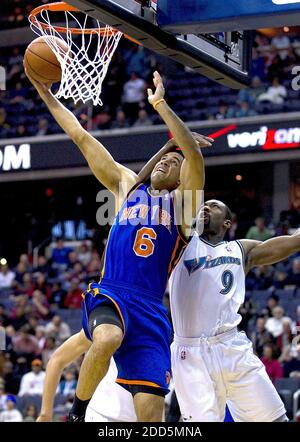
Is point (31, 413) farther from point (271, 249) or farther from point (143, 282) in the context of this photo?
point (143, 282)

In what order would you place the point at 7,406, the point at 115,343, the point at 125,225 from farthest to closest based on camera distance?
the point at 7,406
the point at 125,225
the point at 115,343

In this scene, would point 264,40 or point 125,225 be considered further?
point 264,40

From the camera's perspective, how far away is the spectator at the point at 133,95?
58.8ft

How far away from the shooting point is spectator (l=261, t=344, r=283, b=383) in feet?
39.2

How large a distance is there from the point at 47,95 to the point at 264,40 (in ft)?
39.0

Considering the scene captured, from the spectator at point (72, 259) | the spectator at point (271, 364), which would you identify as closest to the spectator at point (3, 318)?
the spectator at point (72, 259)

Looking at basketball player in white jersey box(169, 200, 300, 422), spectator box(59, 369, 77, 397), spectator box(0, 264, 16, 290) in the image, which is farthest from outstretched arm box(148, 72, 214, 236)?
spectator box(0, 264, 16, 290)

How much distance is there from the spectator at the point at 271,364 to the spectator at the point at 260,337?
0.55 ft

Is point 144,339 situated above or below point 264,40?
below

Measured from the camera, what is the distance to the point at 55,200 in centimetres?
2102
